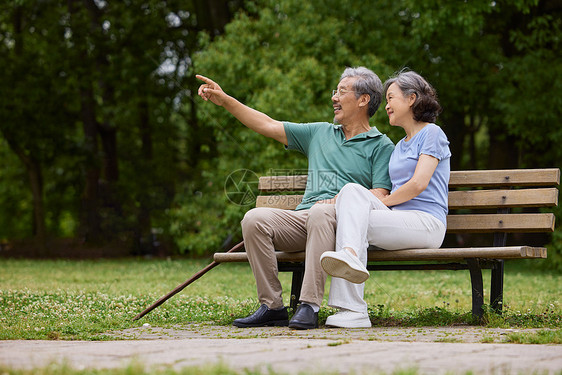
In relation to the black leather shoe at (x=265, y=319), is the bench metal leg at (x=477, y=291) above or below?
above

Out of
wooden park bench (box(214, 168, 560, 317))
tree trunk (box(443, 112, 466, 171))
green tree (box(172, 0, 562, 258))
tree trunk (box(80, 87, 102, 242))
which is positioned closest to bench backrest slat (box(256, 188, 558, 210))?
wooden park bench (box(214, 168, 560, 317))

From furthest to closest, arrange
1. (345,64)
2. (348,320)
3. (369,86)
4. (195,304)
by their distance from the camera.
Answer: (345,64) → (195,304) → (369,86) → (348,320)

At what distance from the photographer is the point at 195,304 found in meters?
5.98

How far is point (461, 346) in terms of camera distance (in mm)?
3158

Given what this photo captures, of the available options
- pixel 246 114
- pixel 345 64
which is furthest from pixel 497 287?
pixel 345 64

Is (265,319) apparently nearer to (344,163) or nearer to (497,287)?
(344,163)

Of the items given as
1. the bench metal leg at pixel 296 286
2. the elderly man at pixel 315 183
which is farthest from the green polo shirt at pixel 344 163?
the bench metal leg at pixel 296 286

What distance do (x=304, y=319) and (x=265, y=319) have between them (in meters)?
0.39

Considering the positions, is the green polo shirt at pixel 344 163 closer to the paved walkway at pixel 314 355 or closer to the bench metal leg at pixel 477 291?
the bench metal leg at pixel 477 291

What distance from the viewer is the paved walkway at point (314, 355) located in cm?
264

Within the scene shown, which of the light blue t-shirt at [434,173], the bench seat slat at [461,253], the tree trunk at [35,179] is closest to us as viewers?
the bench seat slat at [461,253]

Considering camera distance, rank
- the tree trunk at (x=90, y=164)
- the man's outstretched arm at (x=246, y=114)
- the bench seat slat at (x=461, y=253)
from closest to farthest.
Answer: the bench seat slat at (x=461, y=253) < the man's outstretched arm at (x=246, y=114) < the tree trunk at (x=90, y=164)

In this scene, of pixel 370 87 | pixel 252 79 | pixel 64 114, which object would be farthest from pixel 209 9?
pixel 370 87

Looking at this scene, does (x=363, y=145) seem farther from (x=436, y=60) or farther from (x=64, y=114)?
(x=64, y=114)
